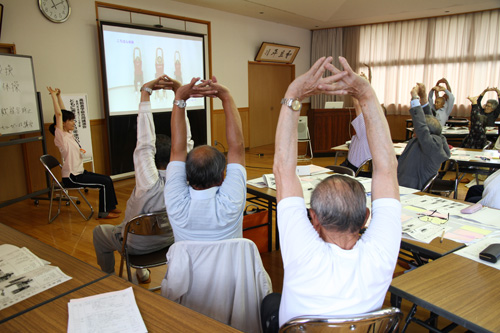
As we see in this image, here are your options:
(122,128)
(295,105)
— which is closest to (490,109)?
(122,128)

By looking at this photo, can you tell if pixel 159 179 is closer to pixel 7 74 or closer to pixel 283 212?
pixel 283 212

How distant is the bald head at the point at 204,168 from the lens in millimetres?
1648

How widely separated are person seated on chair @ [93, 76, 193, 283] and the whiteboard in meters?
2.64

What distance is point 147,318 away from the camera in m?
1.15

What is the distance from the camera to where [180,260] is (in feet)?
5.09

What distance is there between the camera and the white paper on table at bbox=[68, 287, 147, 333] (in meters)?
1.10

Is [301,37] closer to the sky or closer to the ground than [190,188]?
closer to the sky

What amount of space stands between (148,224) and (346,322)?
1410 mm

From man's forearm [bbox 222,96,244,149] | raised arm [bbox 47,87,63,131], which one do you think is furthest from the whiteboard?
man's forearm [bbox 222,96,244,149]

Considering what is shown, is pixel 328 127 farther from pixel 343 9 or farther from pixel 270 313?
pixel 270 313

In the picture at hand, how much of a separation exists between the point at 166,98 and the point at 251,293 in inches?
218

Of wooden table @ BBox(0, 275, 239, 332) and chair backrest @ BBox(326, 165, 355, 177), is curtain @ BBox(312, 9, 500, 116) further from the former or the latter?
wooden table @ BBox(0, 275, 239, 332)

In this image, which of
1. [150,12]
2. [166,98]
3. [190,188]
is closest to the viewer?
[190,188]

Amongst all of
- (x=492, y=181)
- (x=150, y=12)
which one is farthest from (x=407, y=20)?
(x=492, y=181)
